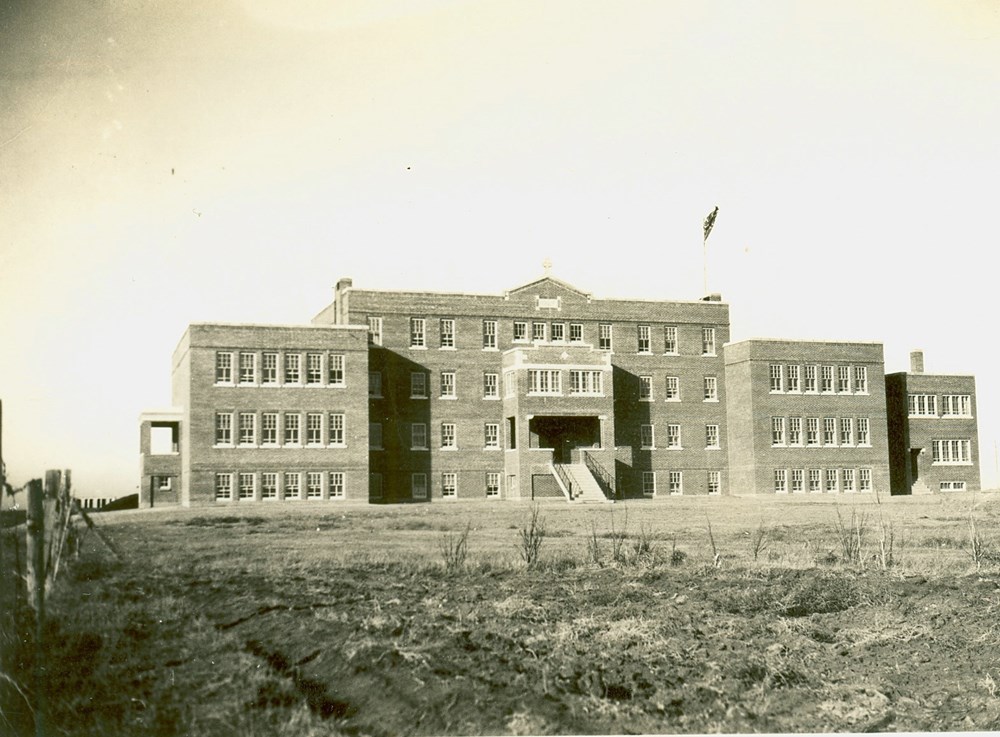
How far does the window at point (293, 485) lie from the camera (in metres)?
30.0

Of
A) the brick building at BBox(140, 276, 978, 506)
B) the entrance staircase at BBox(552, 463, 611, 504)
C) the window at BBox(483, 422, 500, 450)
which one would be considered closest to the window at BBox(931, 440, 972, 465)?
the brick building at BBox(140, 276, 978, 506)

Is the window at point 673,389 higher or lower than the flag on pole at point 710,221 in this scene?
lower

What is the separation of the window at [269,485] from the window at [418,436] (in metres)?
7.78

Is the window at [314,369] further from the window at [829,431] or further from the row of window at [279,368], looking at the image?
the window at [829,431]

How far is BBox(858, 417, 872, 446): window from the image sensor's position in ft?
134

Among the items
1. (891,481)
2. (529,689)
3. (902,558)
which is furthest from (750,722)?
(891,481)

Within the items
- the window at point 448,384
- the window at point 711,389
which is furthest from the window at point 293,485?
the window at point 711,389

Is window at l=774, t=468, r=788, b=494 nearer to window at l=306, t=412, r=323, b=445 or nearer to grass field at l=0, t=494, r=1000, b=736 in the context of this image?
window at l=306, t=412, r=323, b=445

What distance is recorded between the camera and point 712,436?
4094 centimetres

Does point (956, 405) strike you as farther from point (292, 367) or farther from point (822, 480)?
point (292, 367)

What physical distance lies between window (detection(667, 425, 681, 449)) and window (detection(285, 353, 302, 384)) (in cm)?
1649

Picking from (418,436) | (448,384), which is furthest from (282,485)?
(448,384)

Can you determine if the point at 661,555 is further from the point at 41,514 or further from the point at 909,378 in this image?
the point at 909,378

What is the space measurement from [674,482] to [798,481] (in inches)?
198
